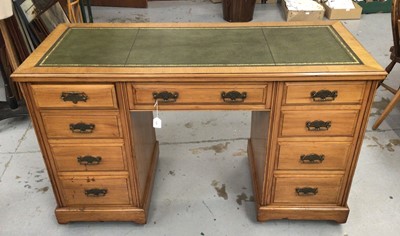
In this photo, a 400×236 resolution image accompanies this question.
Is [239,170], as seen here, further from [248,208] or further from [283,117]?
[283,117]

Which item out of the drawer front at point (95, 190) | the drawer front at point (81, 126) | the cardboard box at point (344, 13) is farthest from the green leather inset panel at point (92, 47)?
the cardboard box at point (344, 13)

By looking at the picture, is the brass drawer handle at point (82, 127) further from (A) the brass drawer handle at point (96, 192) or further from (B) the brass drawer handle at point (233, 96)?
(B) the brass drawer handle at point (233, 96)

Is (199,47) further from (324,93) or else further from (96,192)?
(96,192)

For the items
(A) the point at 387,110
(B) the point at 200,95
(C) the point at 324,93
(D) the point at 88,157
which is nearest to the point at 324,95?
(C) the point at 324,93

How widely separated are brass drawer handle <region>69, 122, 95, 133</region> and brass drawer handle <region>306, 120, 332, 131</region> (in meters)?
0.93

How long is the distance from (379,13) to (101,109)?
178 inches

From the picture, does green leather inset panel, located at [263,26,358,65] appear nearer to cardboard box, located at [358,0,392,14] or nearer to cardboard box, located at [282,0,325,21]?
cardboard box, located at [282,0,325,21]

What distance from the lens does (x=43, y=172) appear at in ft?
7.15

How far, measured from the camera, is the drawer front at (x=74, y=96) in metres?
1.39

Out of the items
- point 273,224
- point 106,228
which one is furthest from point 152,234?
point 273,224

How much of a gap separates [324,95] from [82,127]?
1.03 meters

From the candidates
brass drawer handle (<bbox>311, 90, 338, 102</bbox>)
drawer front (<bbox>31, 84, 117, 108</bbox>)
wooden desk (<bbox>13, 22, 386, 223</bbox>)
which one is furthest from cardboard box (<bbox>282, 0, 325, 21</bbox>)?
drawer front (<bbox>31, 84, 117, 108</bbox>)

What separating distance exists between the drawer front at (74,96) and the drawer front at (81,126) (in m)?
0.06

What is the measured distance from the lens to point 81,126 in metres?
1.50
